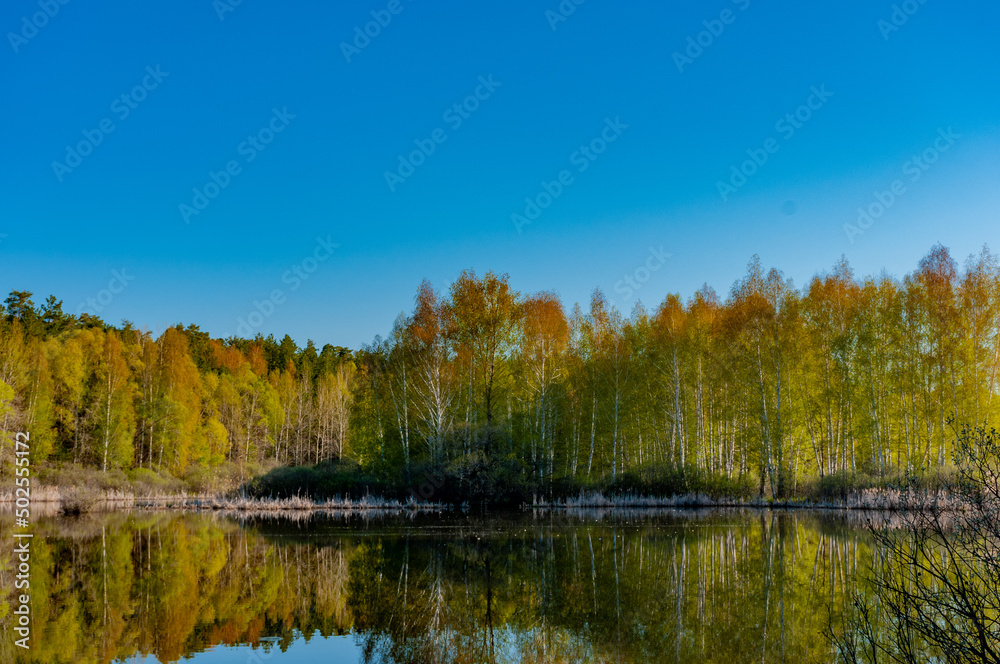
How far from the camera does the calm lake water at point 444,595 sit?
30.4ft

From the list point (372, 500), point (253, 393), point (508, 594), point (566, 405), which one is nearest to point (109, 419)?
point (253, 393)

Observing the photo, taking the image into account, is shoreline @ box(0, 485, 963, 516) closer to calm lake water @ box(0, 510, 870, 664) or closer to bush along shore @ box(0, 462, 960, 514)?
bush along shore @ box(0, 462, 960, 514)

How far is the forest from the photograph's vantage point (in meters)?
32.2

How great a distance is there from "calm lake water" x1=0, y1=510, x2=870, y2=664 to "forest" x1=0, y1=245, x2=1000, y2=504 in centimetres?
1304

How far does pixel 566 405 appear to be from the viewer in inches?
1606

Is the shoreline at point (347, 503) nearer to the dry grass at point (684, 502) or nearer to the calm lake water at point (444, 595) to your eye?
the dry grass at point (684, 502)

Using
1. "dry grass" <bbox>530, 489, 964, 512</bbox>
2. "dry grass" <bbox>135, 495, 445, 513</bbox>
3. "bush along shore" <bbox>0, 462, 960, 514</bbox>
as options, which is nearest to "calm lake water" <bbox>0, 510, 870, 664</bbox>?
"dry grass" <bbox>530, 489, 964, 512</bbox>

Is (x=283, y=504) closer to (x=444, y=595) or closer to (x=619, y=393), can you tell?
(x=619, y=393)

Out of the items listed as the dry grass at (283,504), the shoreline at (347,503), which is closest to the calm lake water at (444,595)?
the shoreline at (347,503)

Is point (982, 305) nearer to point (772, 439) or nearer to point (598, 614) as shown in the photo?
point (772, 439)

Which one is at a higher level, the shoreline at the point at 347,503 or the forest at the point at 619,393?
the forest at the point at 619,393

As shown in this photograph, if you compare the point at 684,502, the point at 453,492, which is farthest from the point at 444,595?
the point at 684,502

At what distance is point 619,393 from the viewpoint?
38.2m

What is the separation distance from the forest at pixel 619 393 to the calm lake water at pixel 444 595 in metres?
13.0
